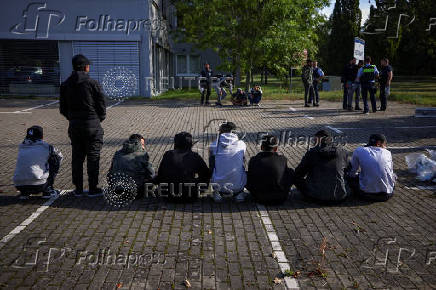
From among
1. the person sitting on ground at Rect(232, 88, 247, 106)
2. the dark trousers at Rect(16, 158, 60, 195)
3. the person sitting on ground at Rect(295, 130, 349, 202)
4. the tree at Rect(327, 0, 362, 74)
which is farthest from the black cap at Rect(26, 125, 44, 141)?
the tree at Rect(327, 0, 362, 74)

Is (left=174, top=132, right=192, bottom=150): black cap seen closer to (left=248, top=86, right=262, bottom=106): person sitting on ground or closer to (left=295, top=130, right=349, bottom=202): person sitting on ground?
(left=295, top=130, right=349, bottom=202): person sitting on ground

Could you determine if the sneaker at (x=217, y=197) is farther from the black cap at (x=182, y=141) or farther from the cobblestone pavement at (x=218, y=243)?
the black cap at (x=182, y=141)

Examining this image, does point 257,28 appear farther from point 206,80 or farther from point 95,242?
point 95,242

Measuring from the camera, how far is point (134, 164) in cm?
631

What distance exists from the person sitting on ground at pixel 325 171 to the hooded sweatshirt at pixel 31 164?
13.5 ft

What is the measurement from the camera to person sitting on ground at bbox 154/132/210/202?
6.13 m

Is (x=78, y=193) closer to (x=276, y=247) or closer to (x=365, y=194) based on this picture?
(x=276, y=247)

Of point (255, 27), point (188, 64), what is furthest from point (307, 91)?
point (188, 64)

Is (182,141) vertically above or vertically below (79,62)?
below

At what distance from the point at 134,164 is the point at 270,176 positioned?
2174 mm

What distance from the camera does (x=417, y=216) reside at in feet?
19.1

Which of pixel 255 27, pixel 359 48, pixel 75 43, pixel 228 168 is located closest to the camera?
pixel 228 168

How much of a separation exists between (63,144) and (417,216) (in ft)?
29.1

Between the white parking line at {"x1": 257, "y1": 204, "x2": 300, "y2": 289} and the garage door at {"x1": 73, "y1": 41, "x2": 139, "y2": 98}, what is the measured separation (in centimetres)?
1932
